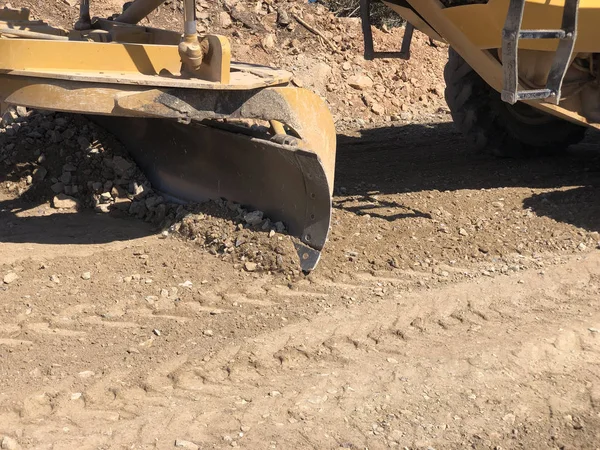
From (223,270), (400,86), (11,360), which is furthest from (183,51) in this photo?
(400,86)

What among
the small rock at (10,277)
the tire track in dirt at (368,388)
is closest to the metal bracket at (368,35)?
the tire track in dirt at (368,388)

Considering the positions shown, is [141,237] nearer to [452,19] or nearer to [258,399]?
[258,399]

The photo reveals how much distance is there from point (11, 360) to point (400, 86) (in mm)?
5948

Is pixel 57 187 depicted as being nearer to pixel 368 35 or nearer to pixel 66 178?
pixel 66 178

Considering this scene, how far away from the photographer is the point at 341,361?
3594 mm

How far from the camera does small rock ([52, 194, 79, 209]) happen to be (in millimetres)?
5371

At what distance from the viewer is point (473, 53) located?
512 centimetres

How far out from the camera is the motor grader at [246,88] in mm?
3994

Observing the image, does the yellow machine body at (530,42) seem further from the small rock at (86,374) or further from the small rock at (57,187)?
the small rock at (86,374)

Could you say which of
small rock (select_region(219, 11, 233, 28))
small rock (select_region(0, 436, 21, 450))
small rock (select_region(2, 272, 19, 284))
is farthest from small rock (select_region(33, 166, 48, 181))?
small rock (select_region(219, 11, 233, 28))

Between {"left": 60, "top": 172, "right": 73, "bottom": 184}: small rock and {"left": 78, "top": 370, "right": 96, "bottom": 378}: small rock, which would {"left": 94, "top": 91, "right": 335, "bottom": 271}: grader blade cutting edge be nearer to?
{"left": 60, "top": 172, "right": 73, "bottom": 184}: small rock

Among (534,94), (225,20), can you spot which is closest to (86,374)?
(534,94)

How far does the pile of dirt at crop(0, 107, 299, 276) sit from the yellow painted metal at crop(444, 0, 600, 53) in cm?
165

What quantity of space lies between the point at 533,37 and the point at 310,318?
1967mm
